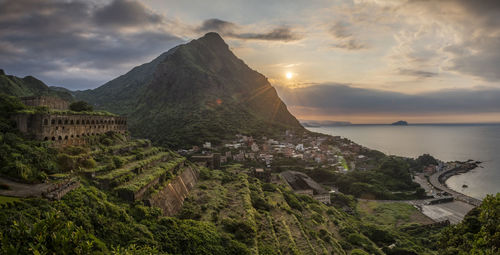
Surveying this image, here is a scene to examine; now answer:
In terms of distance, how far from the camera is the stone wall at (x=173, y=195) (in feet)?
69.6

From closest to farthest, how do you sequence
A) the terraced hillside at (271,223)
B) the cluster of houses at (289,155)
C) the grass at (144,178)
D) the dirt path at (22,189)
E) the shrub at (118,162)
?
the dirt path at (22,189) < the grass at (144,178) < the terraced hillside at (271,223) < the shrub at (118,162) < the cluster of houses at (289,155)

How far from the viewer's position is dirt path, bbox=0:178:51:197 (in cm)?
1307

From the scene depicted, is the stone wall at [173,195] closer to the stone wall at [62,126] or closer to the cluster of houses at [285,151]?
the stone wall at [62,126]

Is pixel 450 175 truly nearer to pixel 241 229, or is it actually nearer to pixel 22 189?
pixel 241 229

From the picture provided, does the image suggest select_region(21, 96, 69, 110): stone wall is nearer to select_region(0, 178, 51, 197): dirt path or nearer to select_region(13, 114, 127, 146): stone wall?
select_region(13, 114, 127, 146): stone wall

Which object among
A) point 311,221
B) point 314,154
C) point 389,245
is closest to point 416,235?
point 389,245

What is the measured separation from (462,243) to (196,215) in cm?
2374

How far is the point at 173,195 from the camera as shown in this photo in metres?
24.6

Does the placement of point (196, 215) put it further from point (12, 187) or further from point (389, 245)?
point (389, 245)

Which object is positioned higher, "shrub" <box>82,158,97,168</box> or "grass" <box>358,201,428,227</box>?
"shrub" <box>82,158,97,168</box>

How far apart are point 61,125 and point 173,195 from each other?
1249cm

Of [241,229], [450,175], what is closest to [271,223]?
[241,229]

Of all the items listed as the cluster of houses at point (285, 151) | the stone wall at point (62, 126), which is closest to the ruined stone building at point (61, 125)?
the stone wall at point (62, 126)

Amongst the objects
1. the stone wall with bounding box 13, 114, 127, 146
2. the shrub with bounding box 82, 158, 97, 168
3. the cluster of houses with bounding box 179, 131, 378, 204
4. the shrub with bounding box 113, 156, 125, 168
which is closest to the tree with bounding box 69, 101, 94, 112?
the stone wall with bounding box 13, 114, 127, 146
